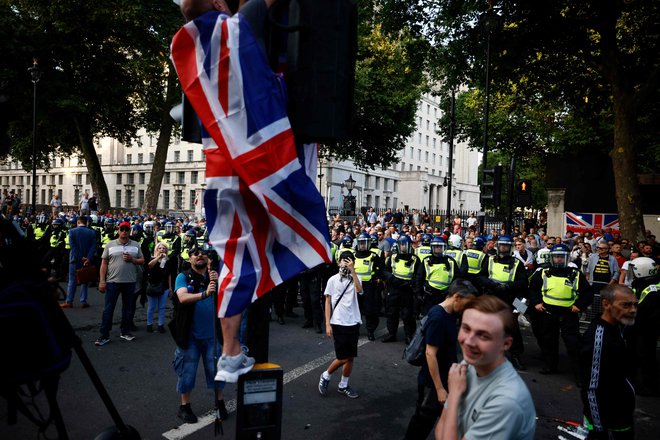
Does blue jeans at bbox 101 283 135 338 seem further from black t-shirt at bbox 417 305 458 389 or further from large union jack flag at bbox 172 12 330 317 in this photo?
large union jack flag at bbox 172 12 330 317

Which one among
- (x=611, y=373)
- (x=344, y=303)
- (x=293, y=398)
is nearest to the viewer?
(x=611, y=373)

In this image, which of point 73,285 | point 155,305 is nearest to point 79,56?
point 73,285

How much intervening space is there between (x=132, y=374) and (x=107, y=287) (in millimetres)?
2294

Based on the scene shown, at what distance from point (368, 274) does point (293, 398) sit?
14.3 feet

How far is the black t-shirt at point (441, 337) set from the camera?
4.45 metres

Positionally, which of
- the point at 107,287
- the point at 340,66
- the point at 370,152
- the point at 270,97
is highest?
the point at 370,152

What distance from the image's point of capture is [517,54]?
14.5 m

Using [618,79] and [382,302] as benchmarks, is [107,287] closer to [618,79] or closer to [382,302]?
[382,302]

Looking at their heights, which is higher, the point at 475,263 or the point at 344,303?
the point at 475,263

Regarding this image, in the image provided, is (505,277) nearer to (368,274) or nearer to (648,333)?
(648,333)

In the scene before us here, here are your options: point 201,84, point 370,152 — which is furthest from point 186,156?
point 201,84

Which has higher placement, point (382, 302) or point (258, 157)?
point (258, 157)

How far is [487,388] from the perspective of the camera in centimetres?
227

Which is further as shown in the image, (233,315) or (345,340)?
(345,340)
